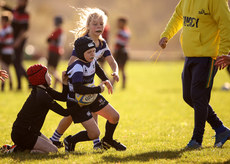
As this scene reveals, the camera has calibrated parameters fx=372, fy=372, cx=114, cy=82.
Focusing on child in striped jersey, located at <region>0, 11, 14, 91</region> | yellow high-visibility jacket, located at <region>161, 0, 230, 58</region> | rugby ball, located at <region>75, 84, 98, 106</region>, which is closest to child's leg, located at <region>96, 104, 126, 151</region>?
rugby ball, located at <region>75, 84, 98, 106</region>

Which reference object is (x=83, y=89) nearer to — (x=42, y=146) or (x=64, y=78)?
(x=64, y=78)

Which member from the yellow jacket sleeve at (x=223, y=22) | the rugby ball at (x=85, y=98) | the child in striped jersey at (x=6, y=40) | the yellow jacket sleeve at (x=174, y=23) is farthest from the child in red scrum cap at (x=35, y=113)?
the child in striped jersey at (x=6, y=40)

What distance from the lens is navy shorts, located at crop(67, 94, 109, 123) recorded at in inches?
193

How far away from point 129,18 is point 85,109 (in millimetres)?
88758

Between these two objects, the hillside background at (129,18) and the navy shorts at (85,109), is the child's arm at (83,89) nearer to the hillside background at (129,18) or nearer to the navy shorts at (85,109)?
the navy shorts at (85,109)

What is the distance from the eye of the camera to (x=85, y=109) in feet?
16.4

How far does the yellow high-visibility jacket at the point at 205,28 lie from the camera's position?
16.0ft

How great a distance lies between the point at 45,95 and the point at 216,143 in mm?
2510

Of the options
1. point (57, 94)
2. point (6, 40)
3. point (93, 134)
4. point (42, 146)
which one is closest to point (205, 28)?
point (93, 134)

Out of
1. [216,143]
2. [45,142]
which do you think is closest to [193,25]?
[216,143]

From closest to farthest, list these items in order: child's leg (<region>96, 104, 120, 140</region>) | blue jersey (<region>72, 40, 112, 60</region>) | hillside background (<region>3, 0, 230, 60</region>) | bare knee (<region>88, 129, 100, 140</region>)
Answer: bare knee (<region>88, 129, 100, 140</region>) < child's leg (<region>96, 104, 120, 140</region>) < blue jersey (<region>72, 40, 112, 60</region>) < hillside background (<region>3, 0, 230, 60</region>)

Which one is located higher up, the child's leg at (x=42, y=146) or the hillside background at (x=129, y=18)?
the child's leg at (x=42, y=146)

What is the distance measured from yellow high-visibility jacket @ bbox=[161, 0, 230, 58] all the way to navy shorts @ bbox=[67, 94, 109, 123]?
4.63ft

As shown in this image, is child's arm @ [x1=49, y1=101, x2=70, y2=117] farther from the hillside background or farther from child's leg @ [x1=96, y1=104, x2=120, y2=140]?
the hillside background
